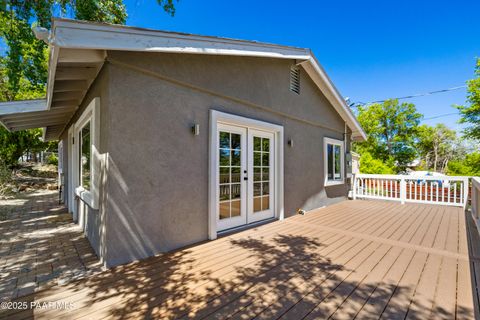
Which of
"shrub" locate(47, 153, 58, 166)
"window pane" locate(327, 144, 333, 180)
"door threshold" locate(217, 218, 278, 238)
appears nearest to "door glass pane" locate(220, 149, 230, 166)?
"door threshold" locate(217, 218, 278, 238)

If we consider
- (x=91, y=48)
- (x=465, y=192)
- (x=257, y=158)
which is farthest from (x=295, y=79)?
(x=465, y=192)

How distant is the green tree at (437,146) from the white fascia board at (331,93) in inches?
1073

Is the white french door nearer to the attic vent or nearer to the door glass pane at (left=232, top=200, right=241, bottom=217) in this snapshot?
the door glass pane at (left=232, top=200, right=241, bottom=217)

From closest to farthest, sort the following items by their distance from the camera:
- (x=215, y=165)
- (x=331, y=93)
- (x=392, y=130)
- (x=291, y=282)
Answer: (x=291, y=282)
(x=215, y=165)
(x=331, y=93)
(x=392, y=130)

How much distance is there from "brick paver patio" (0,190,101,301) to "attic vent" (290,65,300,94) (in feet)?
19.6

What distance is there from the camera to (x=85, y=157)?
15.1 feet

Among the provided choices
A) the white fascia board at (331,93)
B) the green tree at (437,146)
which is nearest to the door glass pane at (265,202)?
the white fascia board at (331,93)

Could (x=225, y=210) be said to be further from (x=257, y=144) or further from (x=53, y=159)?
(x=53, y=159)

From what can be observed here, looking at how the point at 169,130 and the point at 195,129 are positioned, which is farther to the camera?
the point at 195,129

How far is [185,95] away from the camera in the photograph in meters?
3.77

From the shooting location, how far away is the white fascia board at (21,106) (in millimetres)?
3839

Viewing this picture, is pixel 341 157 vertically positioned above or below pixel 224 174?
above

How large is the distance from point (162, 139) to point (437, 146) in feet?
131

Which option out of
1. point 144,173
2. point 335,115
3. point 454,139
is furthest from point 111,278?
point 454,139
